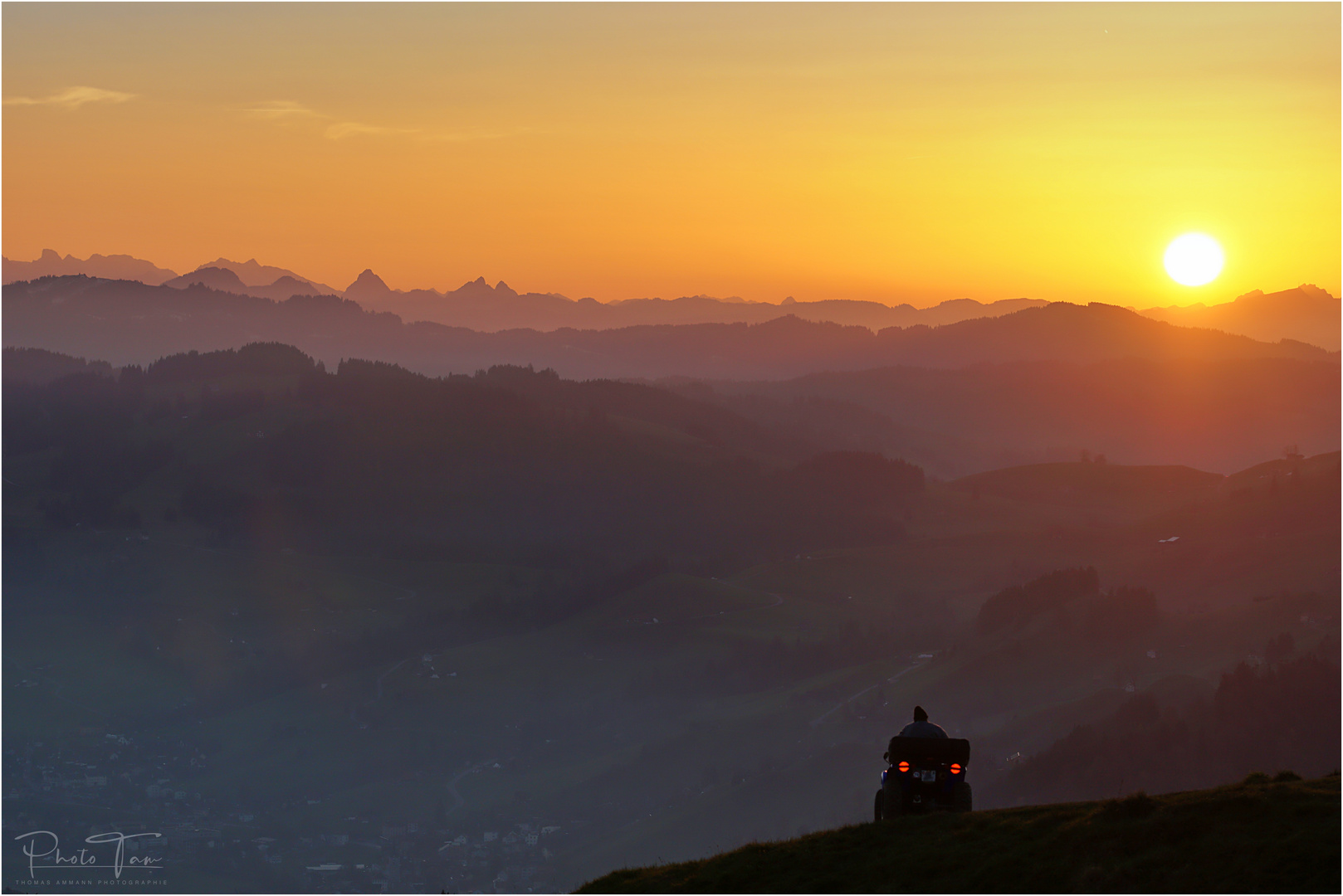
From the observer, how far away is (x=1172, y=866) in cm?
3150

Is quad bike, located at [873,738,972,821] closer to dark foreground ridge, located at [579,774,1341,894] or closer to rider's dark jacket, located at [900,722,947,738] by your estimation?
rider's dark jacket, located at [900,722,947,738]

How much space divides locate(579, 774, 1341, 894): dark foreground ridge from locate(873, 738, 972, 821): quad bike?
43.1 inches

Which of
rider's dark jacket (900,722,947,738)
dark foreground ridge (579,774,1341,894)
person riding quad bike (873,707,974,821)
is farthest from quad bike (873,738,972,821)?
dark foreground ridge (579,774,1341,894)

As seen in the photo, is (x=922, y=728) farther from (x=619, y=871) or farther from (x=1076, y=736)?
(x=1076, y=736)

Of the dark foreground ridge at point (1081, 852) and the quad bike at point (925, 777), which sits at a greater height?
the quad bike at point (925, 777)

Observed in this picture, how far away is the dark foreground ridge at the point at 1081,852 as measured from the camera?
30.6 m

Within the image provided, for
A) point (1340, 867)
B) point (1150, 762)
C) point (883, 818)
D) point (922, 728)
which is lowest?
point (1340, 867)

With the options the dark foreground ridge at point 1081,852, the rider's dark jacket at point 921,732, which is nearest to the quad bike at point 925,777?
the rider's dark jacket at point 921,732

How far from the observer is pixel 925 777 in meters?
39.0

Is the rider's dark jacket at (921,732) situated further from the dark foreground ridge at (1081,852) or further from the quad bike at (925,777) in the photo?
the dark foreground ridge at (1081,852)

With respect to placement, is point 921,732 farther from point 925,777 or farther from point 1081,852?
point 1081,852

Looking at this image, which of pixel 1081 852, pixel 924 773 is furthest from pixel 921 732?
pixel 1081 852

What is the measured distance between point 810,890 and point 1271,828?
11.9 m

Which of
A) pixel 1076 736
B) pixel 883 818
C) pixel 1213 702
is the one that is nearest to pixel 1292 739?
pixel 1213 702
